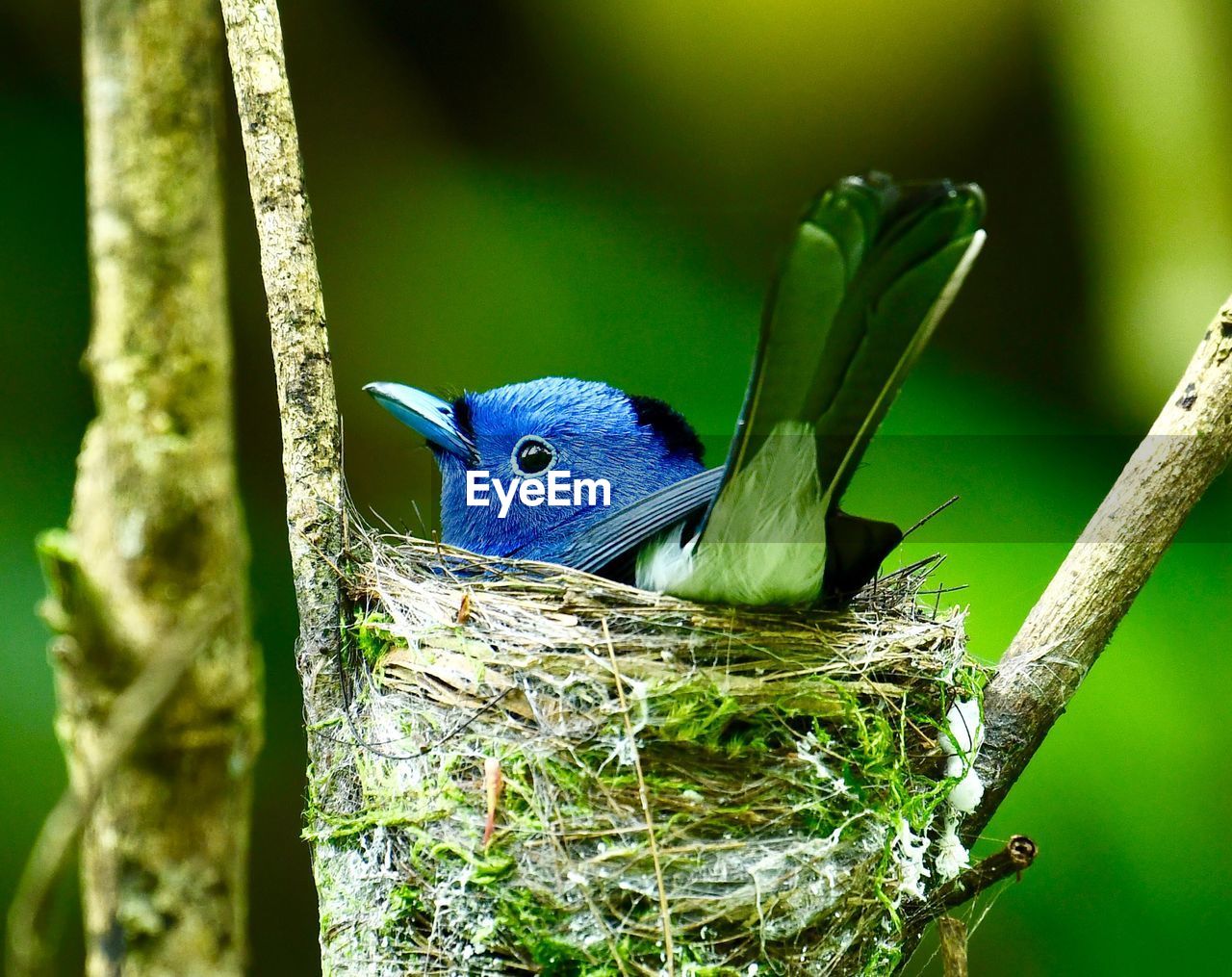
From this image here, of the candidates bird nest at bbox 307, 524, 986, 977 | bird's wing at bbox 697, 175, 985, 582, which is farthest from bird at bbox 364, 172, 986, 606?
bird nest at bbox 307, 524, 986, 977

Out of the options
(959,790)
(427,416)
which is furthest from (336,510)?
(959,790)

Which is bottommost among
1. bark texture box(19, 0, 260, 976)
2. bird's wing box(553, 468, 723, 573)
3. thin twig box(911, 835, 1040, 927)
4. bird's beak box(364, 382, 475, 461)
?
thin twig box(911, 835, 1040, 927)

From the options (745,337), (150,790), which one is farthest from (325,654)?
(745,337)

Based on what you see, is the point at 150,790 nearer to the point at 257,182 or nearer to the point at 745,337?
the point at 257,182

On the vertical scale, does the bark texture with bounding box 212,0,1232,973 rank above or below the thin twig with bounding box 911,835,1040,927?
above

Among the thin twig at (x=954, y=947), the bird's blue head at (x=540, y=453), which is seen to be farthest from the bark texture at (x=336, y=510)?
the bird's blue head at (x=540, y=453)

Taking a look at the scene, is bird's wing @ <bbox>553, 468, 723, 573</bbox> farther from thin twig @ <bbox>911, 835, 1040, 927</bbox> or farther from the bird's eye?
thin twig @ <bbox>911, 835, 1040, 927</bbox>

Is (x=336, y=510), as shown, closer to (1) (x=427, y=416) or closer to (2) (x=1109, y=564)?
(1) (x=427, y=416)
